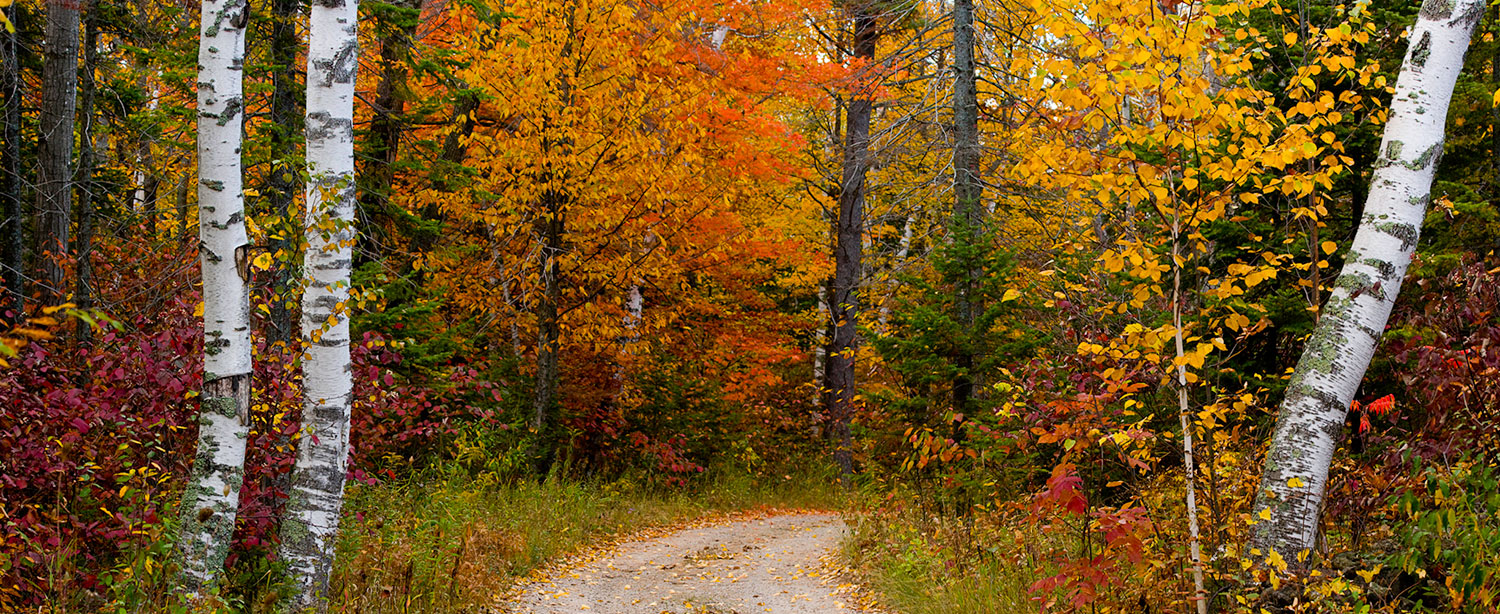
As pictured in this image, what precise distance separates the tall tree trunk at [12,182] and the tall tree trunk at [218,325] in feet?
12.7

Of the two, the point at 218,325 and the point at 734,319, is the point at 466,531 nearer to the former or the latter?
the point at 218,325

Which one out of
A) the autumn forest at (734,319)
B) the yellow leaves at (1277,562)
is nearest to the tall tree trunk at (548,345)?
the autumn forest at (734,319)

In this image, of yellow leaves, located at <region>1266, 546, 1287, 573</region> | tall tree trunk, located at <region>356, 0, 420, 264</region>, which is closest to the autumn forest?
yellow leaves, located at <region>1266, 546, 1287, 573</region>

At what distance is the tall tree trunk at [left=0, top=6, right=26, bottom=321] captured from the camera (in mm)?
8219

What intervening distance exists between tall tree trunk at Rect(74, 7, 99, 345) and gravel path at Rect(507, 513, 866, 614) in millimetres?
4261

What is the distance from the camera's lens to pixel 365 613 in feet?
19.1

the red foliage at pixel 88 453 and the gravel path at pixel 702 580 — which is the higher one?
the red foliage at pixel 88 453

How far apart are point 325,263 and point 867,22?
37.6ft

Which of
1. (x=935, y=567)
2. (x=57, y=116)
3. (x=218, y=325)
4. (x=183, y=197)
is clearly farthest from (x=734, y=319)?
(x=218, y=325)

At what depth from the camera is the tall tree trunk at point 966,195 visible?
970 centimetres

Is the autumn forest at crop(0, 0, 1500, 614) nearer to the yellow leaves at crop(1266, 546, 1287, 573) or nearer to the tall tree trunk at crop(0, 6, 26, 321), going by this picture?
the yellow leaves at crop(1266, 546, 1287, 573)

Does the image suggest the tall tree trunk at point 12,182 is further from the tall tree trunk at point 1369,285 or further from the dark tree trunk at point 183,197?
the tall tree trunk at point 1369,285

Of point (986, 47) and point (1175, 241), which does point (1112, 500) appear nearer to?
point (1175, 241)

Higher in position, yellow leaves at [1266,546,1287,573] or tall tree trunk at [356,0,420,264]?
tall tree trunk at [356,0,420,264]
